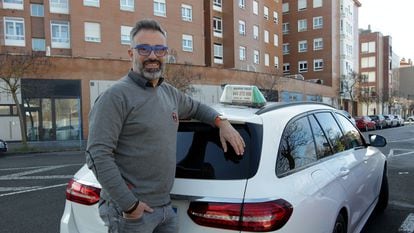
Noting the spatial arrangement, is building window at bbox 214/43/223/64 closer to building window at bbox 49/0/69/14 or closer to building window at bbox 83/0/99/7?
building window at bbox 83/0/99/7

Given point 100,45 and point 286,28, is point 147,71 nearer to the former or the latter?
point 100,45

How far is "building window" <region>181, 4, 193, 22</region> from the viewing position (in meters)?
38.1

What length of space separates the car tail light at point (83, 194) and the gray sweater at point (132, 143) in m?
0.45

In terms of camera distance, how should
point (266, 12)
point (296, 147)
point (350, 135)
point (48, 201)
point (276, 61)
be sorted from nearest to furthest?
1. point (296, 147)
2. point (350, 135)
3. point (48, 201)
4. point (266, 12)
5. point (276, 61)

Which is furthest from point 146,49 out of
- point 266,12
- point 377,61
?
point 377,61

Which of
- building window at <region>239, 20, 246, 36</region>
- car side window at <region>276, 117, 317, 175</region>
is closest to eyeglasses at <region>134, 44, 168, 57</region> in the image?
car side window at <region>276, 117, 317, 175</region>

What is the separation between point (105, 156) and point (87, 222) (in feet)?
3.03

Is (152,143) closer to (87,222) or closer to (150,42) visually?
(150,42)

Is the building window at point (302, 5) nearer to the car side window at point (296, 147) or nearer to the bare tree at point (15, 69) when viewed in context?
the bare tree at point (15, 69)

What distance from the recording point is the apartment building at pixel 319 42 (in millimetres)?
57406

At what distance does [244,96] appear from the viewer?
3377 millimetres

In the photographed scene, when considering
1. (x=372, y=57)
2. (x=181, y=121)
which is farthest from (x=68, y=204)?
(x=372, y=57)

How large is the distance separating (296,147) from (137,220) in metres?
1.41

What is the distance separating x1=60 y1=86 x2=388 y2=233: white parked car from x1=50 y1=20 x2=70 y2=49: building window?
33036mm
